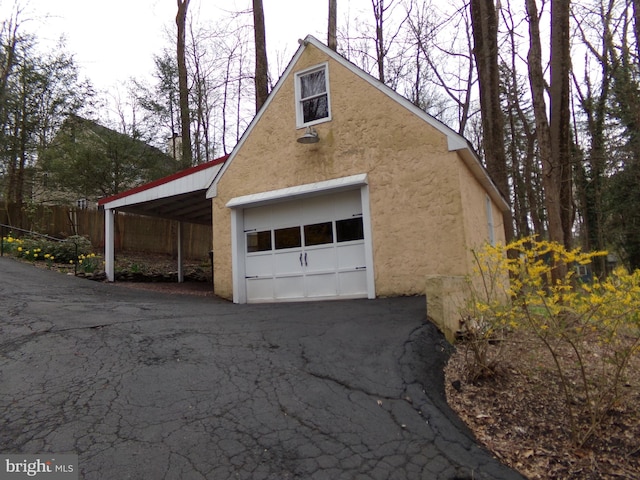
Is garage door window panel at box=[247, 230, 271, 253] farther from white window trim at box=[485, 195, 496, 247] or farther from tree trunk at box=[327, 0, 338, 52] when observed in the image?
tree trunk at box=[327, 0, 338, 52]

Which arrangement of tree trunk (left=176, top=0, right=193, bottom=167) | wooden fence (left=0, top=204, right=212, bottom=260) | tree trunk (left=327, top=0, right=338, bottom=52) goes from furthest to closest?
tree trunk (left=176, top=0, right=193, bottom=167) → tree trunk (left=327, top=0, right=338, bottom=52) → wooden fence (left=0, top=204, right=212, bottom=260)

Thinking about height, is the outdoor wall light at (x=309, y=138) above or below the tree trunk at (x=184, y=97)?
below

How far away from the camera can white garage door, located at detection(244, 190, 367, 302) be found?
831 centimetres

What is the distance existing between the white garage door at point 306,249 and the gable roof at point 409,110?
181cm

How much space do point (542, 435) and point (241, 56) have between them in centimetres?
1986

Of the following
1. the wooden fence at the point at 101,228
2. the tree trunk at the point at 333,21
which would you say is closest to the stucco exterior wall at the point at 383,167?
the wooden fence at the point at 101,228

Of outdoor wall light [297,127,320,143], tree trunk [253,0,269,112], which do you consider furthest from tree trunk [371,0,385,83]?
outdoor wall light [297,127,320,143]

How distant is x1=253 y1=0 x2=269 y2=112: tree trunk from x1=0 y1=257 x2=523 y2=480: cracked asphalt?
10928 millimetres

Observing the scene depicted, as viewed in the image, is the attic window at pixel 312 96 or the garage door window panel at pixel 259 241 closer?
the attic window at pixel 312 96

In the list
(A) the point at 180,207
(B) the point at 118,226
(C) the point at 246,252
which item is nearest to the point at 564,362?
(C) the point at 246,252

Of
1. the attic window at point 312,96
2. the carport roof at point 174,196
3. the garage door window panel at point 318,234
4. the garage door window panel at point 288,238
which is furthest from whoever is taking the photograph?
the carport roof at point 174,196

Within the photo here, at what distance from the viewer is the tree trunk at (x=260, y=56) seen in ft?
47.7

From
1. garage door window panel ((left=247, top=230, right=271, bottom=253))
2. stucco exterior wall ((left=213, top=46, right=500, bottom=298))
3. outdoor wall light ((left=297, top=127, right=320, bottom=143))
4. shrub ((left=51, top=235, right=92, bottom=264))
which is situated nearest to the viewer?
stucco exterior wall ((left=213, top=46, right=500, bottom=298))

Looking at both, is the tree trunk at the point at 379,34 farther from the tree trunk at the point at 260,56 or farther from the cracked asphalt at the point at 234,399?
the cracked asphalt at the point at 234,399
